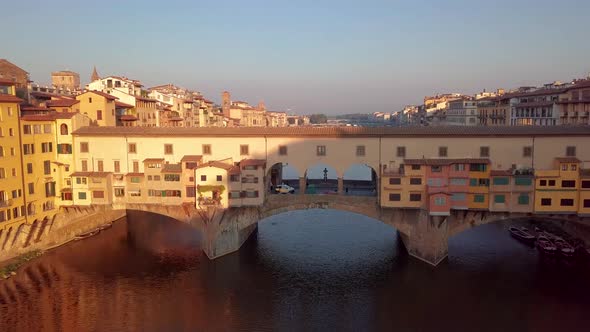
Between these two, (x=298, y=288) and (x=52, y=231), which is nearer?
(x=298, y=288)

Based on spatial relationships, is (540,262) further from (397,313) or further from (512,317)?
(397,313)

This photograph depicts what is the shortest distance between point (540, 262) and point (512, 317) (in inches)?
380

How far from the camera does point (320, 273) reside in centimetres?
3158

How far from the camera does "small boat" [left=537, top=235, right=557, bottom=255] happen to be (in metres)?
34.6

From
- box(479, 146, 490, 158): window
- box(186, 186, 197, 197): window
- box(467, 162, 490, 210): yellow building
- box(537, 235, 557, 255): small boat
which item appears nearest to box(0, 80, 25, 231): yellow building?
box(186, 186, 197, 197): window

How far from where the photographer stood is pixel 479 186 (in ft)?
102

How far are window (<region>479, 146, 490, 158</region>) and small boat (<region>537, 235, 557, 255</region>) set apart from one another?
9289 mm

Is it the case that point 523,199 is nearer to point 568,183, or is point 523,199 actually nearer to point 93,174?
point 568,183

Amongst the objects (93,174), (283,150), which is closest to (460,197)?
(283,150)

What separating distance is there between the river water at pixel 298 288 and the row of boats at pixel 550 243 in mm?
927

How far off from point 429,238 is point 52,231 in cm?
2783

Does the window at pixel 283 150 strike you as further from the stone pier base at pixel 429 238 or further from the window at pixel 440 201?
the window at pixel 440 201

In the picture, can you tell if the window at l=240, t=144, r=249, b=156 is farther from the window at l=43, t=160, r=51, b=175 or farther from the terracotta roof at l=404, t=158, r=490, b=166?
the window at l=43, t=160, r=51, b=175

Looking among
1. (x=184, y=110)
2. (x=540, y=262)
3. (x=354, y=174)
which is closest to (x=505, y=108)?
(x=354, y=174)
